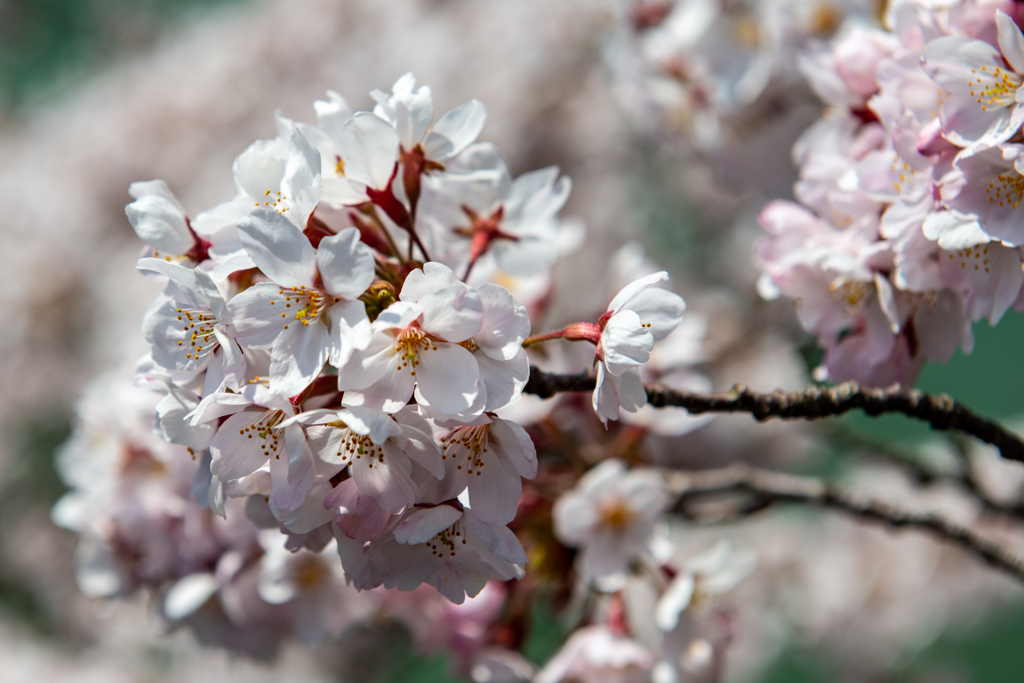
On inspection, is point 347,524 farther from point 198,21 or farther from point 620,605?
point 198,21

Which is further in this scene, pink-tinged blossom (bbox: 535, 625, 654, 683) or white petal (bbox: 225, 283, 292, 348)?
pink-tinged blossom (bbox: 535, 625, 654, 683)

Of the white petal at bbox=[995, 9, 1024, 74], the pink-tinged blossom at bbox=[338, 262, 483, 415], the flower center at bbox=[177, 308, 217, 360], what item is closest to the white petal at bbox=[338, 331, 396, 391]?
the pink-tinged blossom at bbox=[338, 262, 483, 415]

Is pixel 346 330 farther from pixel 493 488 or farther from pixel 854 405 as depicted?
pixel 854 405

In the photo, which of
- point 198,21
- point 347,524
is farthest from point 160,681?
point 198,21

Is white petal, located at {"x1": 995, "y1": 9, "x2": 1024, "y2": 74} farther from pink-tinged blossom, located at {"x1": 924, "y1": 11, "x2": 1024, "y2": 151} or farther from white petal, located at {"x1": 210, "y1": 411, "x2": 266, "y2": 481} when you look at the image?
white petal, located at {"x1": 210, "y1": 411, "x2": 266, "y2": 481}

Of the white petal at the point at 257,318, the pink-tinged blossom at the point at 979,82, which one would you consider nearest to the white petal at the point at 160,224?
the white petal at the point at 257,318

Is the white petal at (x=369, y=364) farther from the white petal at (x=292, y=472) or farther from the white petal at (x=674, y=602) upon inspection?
the white petal at (x=674, y=602)
